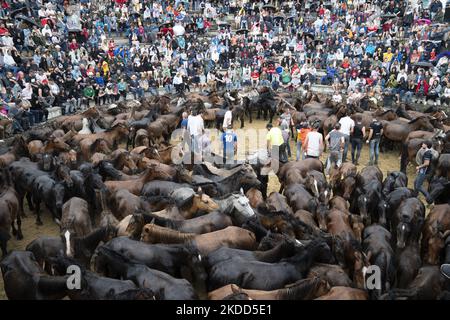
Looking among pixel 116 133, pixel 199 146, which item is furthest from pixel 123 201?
pixel 116 133

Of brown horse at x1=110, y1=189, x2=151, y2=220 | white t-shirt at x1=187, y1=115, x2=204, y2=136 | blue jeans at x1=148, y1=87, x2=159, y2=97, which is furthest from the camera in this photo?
blue jeans at x1=148, y1=87, x2=159, y2=97

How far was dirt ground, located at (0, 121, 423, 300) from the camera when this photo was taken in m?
10.5

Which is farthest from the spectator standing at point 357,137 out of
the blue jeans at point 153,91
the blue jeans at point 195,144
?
the blue jeans at point 153,91

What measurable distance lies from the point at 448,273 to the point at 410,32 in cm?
2261

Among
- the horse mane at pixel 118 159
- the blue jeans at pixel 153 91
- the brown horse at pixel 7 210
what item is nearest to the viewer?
the brown horse at pixel 7 210

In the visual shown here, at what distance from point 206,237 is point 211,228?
1.85 feet

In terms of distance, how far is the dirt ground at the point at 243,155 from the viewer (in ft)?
34.3

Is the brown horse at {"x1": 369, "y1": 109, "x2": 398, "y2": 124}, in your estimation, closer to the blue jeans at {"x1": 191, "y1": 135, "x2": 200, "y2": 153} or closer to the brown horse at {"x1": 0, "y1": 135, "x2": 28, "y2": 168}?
the blue jeans at {"x1": 191, "y1": 135, "x2": 200, "y2": 153}

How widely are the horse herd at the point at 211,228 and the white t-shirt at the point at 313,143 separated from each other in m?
0.49

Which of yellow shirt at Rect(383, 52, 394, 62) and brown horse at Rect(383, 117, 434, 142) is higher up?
yellow shirt at Rect(383, 52, 394, 62)

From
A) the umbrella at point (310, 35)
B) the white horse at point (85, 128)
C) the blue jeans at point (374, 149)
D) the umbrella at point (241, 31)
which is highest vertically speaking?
the umbrella at point (241, 31)

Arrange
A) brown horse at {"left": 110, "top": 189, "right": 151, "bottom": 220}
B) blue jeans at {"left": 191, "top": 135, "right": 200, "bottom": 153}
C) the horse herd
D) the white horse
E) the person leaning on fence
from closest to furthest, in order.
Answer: the horse herd
brown horse at {"left": 110, "top": 189, "right": 151, "bottom": 220}
the person leaning on fence
blue jeans at {"left": 191, "top": 135, "right": 200, "bottom": 153}
the white horse

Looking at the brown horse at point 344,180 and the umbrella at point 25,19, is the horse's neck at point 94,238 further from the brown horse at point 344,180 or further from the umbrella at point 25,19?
the umbrella at point 25,19

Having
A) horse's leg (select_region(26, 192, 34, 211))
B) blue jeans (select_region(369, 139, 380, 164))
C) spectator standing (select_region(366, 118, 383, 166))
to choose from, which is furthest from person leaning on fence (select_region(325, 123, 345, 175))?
horse's leg (select_region(26, 192, 34, 211))
